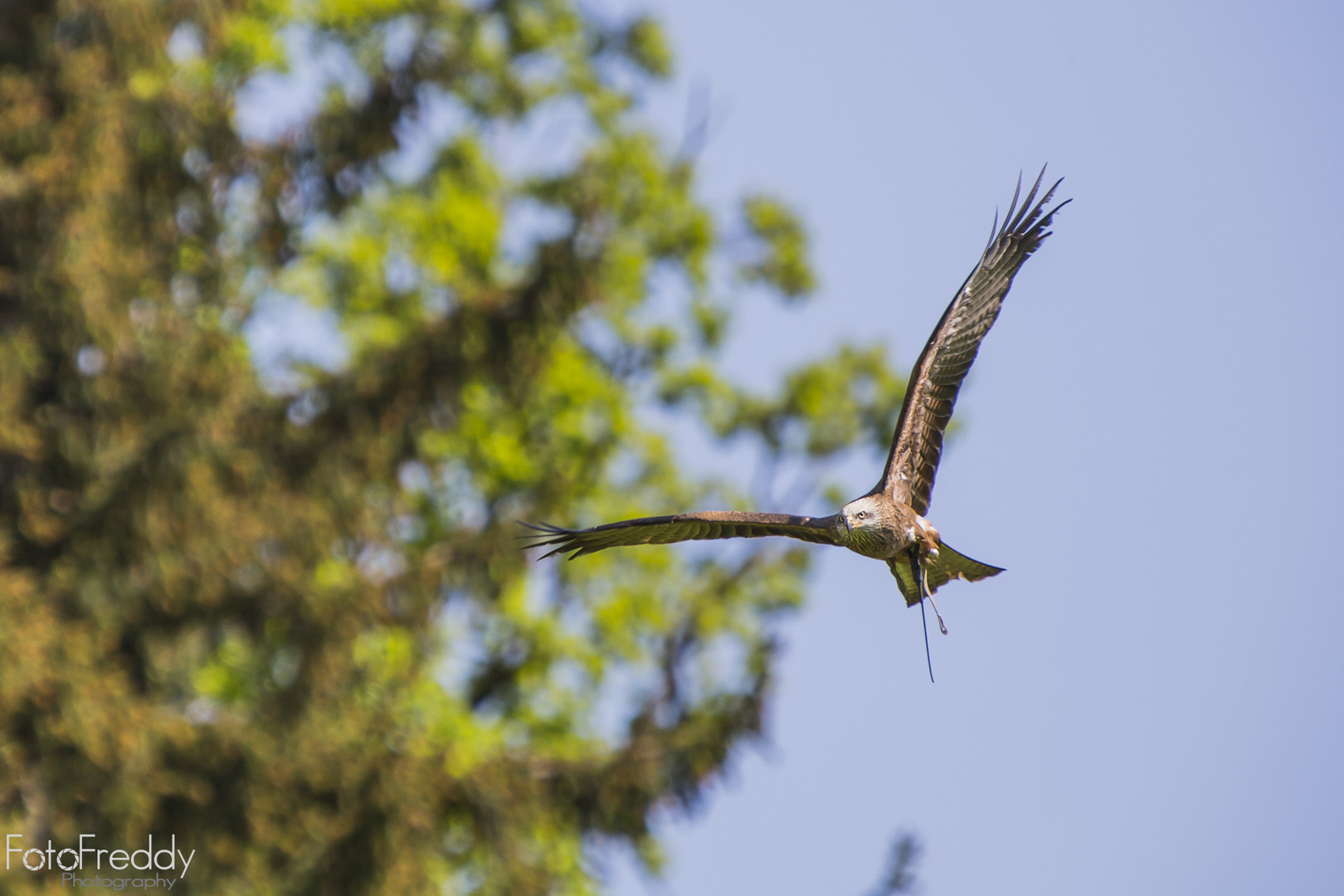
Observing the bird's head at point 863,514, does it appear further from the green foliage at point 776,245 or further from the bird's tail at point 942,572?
the green foliage at point 776,245

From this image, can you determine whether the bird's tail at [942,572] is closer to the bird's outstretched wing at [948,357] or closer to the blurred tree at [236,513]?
the bird's outstretched wing at [948,357]

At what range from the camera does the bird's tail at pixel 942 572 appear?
235 inches

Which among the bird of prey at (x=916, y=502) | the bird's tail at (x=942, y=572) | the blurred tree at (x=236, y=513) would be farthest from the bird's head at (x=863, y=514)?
the blurred tree at (x=236, y=513)

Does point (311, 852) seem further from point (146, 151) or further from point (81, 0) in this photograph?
point (81, 0)

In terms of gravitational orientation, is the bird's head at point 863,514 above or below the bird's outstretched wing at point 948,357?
below

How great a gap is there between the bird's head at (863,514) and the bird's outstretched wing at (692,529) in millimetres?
56

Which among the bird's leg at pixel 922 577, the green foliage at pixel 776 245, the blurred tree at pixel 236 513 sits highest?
the green foliage at pixel 776 245

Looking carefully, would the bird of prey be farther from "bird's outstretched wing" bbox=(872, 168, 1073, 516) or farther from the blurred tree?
the blurred tree

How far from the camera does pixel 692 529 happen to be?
5.86 m

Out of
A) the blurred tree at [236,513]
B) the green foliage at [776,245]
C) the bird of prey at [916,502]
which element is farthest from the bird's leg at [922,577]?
the green foliage at [776,245]

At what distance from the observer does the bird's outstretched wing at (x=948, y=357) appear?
577 centimetres

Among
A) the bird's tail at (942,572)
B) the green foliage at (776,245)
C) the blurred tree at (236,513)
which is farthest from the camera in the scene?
the green foliage at (776,245)

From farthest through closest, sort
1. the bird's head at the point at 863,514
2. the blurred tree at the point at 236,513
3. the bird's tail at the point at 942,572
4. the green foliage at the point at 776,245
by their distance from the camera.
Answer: the green foliage at the point at 776,245 < the blurred tree at the point at 236,513 < the bird's tail at the point at 942,572 < the bird's head at the point at 863,514

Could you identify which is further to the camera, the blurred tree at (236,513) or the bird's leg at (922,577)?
the blurred tree at (236,513)
